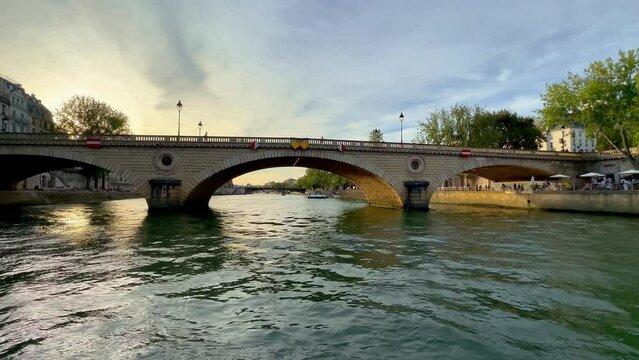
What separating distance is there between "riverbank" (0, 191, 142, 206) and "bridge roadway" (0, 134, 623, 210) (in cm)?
246

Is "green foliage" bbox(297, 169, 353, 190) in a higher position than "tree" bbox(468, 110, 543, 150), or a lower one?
lower

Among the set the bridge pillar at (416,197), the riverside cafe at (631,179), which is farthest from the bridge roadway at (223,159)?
the riverside cafe at (631,179)

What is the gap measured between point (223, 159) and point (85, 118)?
1545 inches

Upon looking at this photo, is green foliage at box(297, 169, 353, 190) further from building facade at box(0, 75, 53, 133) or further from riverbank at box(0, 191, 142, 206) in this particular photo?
building facade at box(0, 75, 53, 133)

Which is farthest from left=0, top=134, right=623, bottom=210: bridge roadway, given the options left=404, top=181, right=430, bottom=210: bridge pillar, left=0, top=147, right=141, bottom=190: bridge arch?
left=404, top=181, right=430, bottom=210: bridge pillar

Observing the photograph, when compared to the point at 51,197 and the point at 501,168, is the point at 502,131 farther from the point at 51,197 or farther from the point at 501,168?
the point at 51,197

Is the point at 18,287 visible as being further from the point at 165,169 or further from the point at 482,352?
the point at 165,169

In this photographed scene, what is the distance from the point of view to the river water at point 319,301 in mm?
6266

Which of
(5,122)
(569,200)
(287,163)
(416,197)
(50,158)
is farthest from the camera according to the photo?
(5,122)

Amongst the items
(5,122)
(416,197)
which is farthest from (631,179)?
(5,122)

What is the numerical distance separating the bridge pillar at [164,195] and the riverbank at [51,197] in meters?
21.6

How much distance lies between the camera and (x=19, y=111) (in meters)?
72.1

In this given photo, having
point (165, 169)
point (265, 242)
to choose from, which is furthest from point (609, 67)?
point (165, 169)

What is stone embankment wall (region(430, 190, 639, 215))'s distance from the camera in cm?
3275
